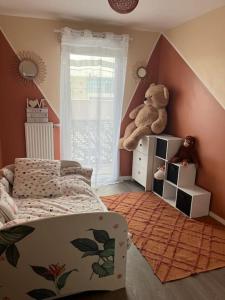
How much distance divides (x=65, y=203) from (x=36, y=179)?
1.34 ft

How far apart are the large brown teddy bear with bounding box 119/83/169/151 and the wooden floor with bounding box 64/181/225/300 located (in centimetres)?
185

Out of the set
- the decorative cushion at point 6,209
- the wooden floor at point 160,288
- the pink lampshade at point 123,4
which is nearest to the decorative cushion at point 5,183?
the decorative cushion at point 6,209

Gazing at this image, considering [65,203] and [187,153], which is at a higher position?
[187,153]

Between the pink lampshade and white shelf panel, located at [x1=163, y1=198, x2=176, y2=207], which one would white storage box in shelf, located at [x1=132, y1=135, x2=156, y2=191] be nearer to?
white shelf panel, located at [x1=163, y1=198, x2=176, y2=207]

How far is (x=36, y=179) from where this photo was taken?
231cm

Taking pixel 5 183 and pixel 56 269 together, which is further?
pixel 5 183

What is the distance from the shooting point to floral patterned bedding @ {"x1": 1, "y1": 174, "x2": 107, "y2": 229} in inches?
75.7

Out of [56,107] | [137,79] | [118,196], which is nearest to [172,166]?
[118,196]

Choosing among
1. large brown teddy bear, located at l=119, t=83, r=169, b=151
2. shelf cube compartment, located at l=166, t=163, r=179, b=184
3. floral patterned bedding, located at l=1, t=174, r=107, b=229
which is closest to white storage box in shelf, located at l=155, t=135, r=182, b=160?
shelf cube compartment, located at l=166, t=163, r=179, b=184

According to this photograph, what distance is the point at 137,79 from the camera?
3.78 metres

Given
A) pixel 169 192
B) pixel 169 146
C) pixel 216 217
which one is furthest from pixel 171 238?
pixel 169 146

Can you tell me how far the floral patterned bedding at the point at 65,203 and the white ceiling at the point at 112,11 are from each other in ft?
6.30

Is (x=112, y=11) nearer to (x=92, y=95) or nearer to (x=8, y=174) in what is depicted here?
(x=92, y=95)

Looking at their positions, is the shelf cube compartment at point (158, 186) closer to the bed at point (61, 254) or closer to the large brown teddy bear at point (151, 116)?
the large brown teddy bear at point (151, 116)
